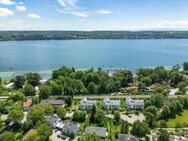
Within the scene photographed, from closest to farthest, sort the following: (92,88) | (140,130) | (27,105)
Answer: (140,130) → (27,105) → (92,88)

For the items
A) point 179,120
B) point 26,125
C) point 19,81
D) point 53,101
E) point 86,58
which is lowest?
point 86,58

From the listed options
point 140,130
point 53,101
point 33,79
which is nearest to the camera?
point 140,130

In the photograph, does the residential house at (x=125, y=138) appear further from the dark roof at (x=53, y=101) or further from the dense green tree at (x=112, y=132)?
the dark roof at (x=53, y=101)

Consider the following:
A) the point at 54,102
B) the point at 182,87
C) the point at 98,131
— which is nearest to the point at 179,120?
the point at 98,131

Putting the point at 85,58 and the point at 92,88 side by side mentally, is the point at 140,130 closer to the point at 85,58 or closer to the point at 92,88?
the point at 92,88

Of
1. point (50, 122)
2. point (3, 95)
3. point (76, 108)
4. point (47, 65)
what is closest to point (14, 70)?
point (47, 65)

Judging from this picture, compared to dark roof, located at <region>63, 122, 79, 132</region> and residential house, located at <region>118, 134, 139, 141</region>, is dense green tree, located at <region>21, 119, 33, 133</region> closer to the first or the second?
dark roof, located at <region>63, 122, 79, 132</region>

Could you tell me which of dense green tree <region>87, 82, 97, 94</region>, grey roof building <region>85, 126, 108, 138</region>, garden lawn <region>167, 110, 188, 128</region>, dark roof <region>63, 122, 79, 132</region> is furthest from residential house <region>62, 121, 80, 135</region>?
dense green tree <region>87, 82, 97, 94</region>
